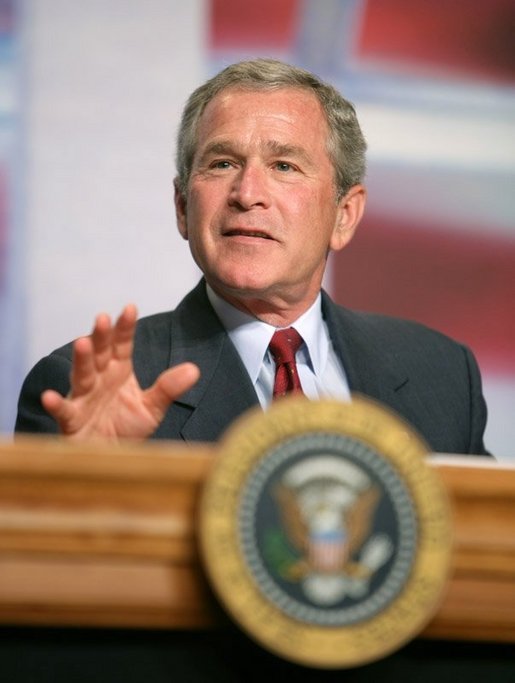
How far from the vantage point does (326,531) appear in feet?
1.79

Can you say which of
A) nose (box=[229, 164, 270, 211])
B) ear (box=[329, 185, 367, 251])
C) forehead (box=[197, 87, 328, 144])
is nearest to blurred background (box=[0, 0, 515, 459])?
ear (box=[329, 185, 367, 251])

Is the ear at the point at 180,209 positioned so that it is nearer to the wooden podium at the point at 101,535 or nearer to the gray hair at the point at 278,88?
the gray hair at the point at 278,88

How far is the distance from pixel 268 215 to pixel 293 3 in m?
0.89

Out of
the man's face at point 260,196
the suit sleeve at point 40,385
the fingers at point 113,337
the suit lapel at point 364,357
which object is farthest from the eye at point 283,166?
the fingers at point 113,337

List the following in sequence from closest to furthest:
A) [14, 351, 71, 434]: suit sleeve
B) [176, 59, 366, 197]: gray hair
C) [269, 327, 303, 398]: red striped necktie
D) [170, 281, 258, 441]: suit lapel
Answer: [170, 281, 258, 441]: suit lapel → [14, 351, 71, 434]: suit sleeve → [269, 327, 303, 398]: red striped necktie → [176, 59, 366, 197]: gray hair

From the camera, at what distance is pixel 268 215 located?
5.05ft

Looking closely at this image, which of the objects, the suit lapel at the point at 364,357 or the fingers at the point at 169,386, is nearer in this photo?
the fingers at the point at 169,386

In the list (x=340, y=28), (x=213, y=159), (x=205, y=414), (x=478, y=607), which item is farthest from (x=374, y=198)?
(x=478, y=607)

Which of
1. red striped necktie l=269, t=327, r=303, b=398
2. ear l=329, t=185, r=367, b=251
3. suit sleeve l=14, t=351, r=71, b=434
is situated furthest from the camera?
ear l=329, t=185, r=367, b=251

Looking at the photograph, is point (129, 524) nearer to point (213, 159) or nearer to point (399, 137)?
point (213, 159)

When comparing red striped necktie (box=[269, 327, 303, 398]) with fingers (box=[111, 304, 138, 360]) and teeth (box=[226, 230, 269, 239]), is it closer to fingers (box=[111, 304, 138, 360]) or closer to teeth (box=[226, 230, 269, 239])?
teeth (box=[226, 230, 269, 239])

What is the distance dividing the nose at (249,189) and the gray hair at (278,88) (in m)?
0.13

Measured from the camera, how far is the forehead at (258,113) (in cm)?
159

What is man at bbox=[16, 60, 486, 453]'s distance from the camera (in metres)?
1.45
